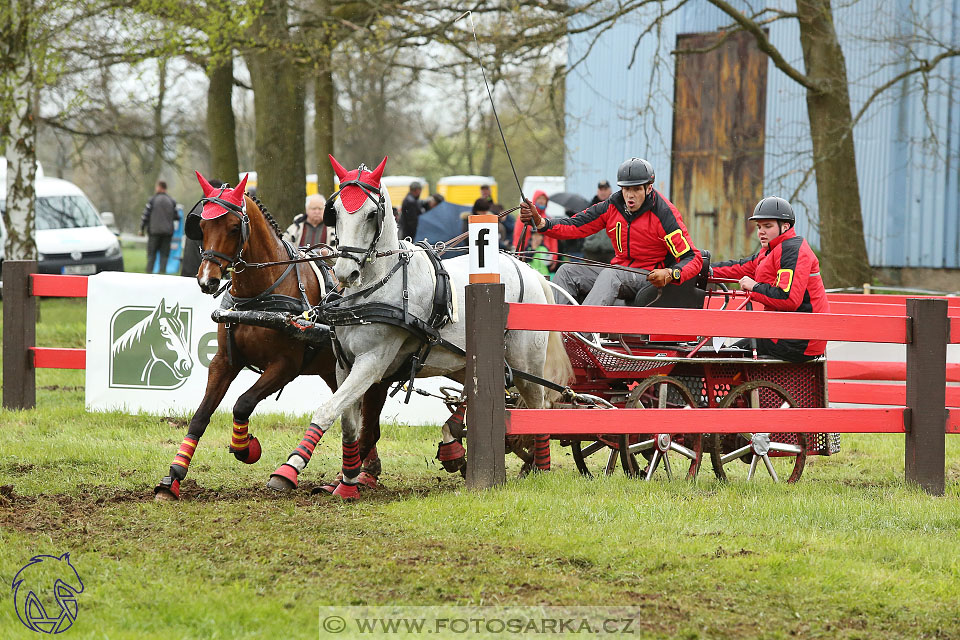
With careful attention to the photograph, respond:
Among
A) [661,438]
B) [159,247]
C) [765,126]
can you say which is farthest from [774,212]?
[159,247]

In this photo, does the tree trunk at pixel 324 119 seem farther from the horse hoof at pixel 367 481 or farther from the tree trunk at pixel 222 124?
the horse hoof at pixel 367 481

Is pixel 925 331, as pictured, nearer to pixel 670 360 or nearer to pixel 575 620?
pixel 670 360

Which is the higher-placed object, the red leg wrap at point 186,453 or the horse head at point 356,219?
the horse head at point 356,219

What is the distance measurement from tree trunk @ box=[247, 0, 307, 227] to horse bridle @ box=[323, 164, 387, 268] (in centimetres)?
1038

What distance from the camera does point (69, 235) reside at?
2245cm

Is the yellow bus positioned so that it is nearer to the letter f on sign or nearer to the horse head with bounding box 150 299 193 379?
the horse head with bounding box 150 299 193 379

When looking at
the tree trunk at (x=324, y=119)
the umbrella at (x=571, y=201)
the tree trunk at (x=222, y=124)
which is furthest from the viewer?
the tree trunk at (x=222, y=124)

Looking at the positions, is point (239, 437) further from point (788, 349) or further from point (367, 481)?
point (788, 349)

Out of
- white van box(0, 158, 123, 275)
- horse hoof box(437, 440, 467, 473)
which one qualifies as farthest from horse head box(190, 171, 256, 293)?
white van box(0, 158, 123, 275)

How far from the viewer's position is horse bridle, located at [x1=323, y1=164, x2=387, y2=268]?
6.29 metres

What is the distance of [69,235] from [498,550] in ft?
63.9

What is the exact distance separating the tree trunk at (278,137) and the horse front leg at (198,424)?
995 centimetres

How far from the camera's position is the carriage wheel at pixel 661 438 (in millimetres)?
7180

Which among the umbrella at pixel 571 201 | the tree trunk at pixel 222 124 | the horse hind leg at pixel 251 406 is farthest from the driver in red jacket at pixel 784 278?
the tree trunk at pixel 222 124
